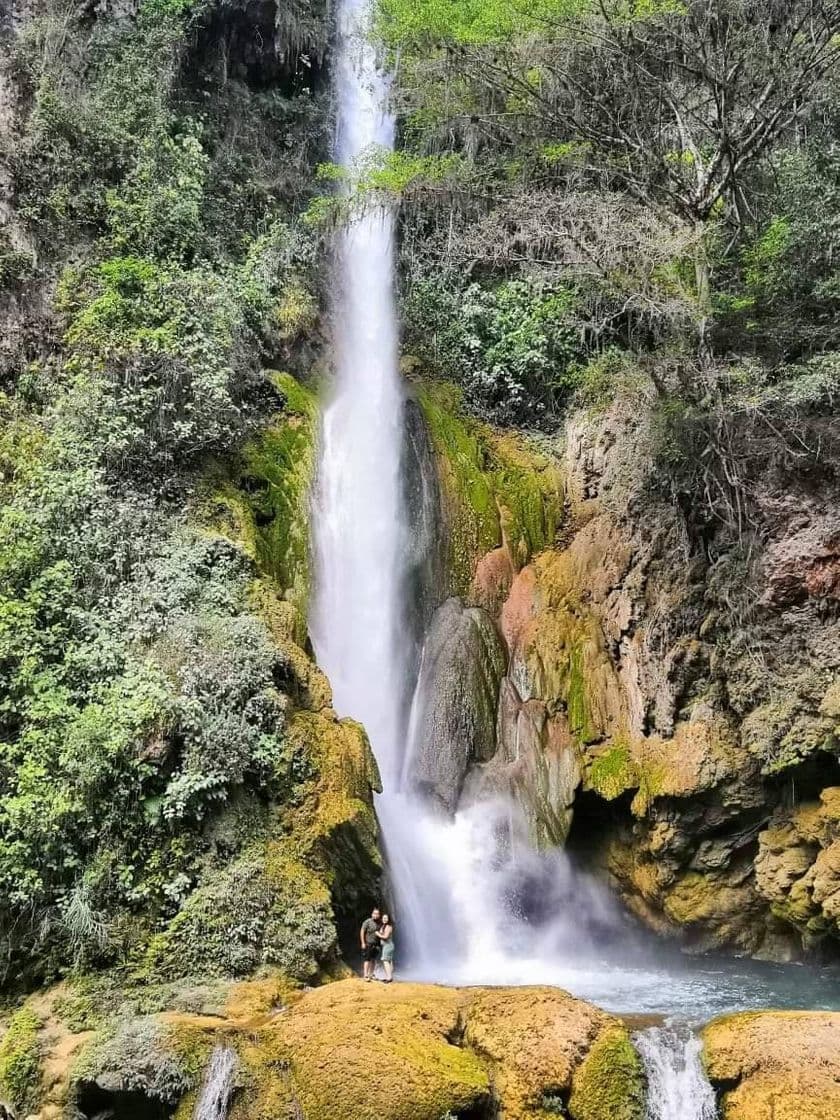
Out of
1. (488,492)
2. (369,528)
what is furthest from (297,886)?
(488,492)

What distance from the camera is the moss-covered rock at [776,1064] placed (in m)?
5.92

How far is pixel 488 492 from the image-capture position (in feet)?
51.2

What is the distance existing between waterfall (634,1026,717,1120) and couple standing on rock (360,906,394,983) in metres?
3.02

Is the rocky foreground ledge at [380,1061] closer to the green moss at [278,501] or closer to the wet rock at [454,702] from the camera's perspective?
the wet rock at [454,702]

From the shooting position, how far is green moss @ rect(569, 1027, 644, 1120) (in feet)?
20.4

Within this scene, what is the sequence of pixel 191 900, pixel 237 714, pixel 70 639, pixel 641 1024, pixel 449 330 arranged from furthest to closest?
pixel 449 330, pixel 70 639, pixel 237 714, pixel 191 900, pixel 641 1024

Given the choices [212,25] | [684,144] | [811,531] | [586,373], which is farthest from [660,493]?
[212,25]

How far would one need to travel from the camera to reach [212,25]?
61.7 ft

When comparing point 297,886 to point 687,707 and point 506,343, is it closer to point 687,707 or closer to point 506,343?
point 687,707

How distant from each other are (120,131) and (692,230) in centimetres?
985

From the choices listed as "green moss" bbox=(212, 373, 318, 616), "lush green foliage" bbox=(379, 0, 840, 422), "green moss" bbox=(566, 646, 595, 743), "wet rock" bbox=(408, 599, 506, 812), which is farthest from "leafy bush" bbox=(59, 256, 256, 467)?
"green moss" bbox=(566, 646, 595, 743)

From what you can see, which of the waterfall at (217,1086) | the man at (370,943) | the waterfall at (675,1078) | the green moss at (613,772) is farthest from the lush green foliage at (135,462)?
the green moss at (613,772)

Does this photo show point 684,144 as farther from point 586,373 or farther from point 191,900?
point 191,900

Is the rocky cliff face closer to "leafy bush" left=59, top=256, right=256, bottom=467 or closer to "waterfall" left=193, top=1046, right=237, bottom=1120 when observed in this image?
"leafy bush" left=59, top=256, right=256, bottom=467
